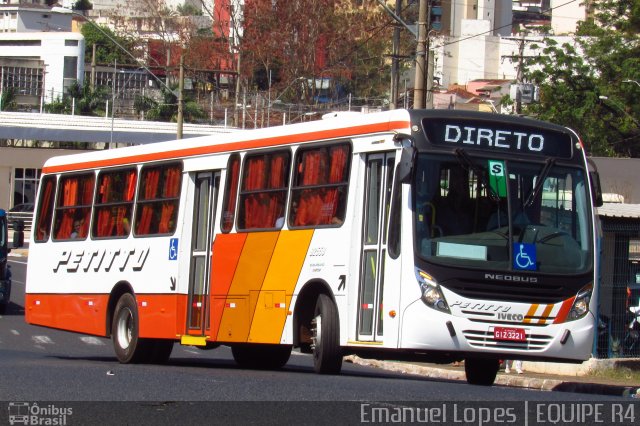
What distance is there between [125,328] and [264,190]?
3.78 m

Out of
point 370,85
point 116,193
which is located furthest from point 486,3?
point 116,193

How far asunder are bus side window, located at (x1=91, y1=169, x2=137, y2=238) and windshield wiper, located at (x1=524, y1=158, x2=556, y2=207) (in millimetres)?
6966

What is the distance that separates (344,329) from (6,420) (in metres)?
4.93

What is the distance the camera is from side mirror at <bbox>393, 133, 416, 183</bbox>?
1237 cm

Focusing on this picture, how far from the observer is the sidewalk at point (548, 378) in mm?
16328

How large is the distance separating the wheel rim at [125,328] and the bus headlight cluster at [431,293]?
20.4 ft

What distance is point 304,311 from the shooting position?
14.0m

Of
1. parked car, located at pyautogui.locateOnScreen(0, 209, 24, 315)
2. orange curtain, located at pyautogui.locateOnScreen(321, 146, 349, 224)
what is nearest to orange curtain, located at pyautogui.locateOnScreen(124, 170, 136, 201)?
orange curtain, located at pyautogui.locateOnScreen(321, 146, 349, 224)

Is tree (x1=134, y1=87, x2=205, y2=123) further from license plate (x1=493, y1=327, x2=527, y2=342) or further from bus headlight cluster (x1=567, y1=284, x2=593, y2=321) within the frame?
license plate (x1=493, y1=327, x2=527, y2=342)

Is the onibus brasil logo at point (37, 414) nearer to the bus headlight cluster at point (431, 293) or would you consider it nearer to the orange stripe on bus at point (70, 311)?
the bus headlight cluster at point (431, 293)

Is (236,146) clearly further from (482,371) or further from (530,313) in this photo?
(530,313)

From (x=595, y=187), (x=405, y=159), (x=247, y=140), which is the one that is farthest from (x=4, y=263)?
(x=595, y=187)

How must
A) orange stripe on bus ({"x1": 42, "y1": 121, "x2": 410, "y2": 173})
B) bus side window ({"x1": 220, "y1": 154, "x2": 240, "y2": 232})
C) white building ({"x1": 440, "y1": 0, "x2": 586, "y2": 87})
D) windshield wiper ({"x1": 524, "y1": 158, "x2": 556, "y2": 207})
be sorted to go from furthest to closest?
white building ({"x1": 440, "y1": 0, "x2": 586, "y2": 87})
bus side window ({"x1": 220, "y1": 154, "x2": 240, "y2": 232})
orange stripe on bus ({"x1": 42, "y1": 121, "x2": 410, "y2": 173})
windshield wiper ({"x1": 524, "y1": 158, "x2": 556, "y2": 207})

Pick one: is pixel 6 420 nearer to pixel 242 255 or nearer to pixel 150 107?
pixel 242 255
